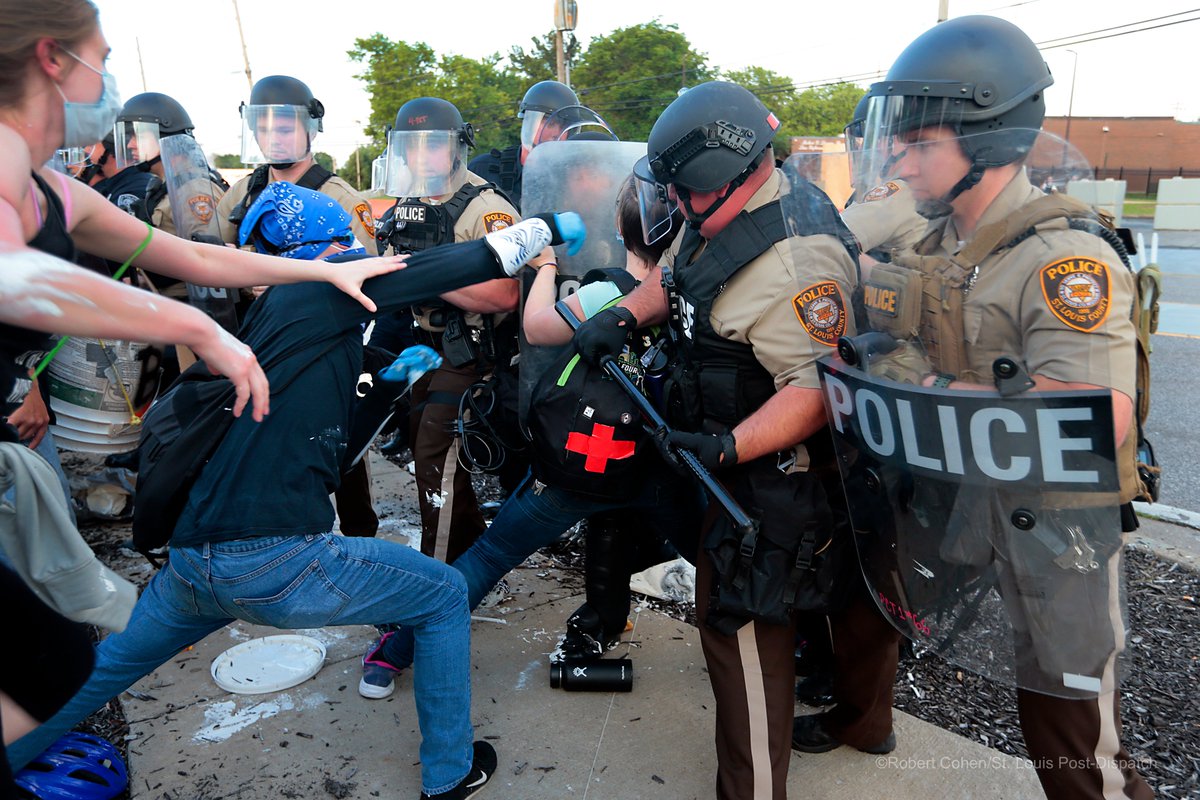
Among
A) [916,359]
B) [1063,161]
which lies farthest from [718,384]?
[1063,161]

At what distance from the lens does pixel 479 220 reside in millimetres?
3701

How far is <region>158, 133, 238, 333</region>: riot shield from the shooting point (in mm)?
4191

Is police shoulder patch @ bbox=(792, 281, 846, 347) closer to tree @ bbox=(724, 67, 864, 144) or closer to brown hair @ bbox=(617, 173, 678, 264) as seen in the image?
brown hair @ bbox=(617, 173, 678, 264)

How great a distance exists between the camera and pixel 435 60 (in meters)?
45.3

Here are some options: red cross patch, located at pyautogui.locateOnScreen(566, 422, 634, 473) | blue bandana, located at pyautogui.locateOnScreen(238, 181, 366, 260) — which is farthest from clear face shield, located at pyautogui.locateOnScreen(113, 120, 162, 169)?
red cross patch, located at pyautogui.locateOnScreen(566, 422, 634, 473)

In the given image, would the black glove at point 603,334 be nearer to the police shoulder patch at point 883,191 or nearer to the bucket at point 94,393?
the police shoulder patch at point 883,191

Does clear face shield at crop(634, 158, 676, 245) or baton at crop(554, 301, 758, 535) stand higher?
clear face shield at crop(634, 158, 676, 245)

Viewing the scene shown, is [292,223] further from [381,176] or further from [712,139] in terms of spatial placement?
[381,176]

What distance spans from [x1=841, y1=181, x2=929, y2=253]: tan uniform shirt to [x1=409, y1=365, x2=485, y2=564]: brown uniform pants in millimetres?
2116

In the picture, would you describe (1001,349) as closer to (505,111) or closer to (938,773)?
(938,773)

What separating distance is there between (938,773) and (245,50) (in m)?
46.2

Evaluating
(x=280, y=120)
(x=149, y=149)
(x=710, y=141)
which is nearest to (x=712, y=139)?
(x=710, y=141)

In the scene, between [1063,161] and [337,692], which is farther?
[337,692]

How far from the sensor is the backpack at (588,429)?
2559mm
